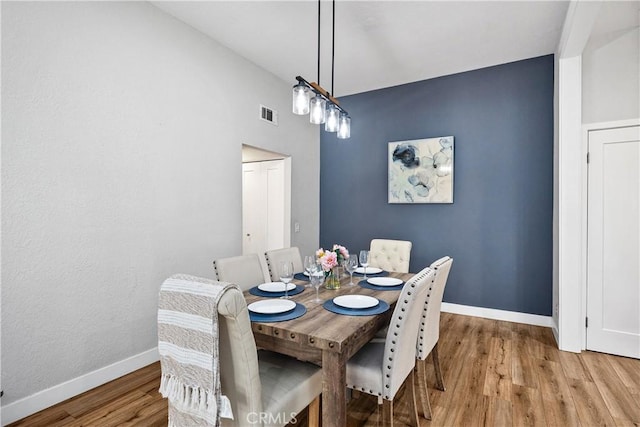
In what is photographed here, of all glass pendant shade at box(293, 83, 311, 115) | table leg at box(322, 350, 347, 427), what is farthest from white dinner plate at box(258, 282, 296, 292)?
glass pendant shade at box(293, 83, 311, 115)

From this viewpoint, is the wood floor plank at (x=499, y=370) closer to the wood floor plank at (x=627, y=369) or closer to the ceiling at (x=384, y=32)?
the wood floor plank at (x=627, y=369)

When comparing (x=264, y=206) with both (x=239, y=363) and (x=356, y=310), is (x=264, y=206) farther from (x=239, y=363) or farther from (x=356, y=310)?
(x=239, y=363)

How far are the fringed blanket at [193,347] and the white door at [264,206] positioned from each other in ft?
9.47

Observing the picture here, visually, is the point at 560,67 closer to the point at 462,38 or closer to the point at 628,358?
the point at 462,38

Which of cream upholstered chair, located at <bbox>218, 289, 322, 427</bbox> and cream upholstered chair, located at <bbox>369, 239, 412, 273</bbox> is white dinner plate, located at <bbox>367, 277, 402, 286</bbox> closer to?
cream upholstered chair, located at <bbox>369, 239, 412, 273</bbox>

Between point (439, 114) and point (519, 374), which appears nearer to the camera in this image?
point (519, 374)

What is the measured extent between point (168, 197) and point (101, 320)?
1.02 m

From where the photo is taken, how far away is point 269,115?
379 centimetres

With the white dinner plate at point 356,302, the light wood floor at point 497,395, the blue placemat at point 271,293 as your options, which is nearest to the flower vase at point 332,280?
the blue placemat at point 271,293

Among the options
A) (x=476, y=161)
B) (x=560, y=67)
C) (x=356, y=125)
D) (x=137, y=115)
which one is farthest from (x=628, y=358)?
(x=137, y=115)

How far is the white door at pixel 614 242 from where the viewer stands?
270 cm

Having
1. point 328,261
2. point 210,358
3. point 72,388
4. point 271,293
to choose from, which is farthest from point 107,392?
point 328,261

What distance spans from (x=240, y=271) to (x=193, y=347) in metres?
1.12

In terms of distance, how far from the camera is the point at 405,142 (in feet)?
13.2
